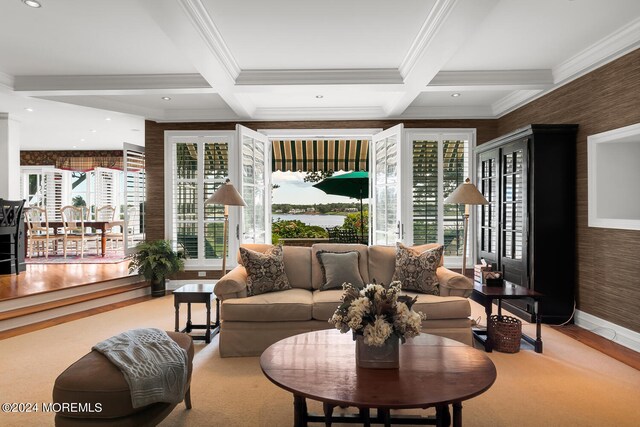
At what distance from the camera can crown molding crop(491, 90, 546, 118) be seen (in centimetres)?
496

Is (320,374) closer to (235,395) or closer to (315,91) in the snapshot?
(235,395)

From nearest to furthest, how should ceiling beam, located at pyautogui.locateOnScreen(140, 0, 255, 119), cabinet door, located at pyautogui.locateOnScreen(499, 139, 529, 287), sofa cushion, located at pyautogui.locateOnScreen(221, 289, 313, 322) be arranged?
ceiling beam, located at pyautogui.locateOnScreen(140, 0, 255, 119) → sofa cushion, located at pyautogui.locateOnScreen(221, 289, 313, 322) → cabinet door, located at pyautogui.locateOnScreen(499, 139, 529, 287)

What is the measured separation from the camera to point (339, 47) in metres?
3.82

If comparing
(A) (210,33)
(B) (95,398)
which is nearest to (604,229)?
(A) (210,33)

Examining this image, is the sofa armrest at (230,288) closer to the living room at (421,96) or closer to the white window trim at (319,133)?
the living room at (421,96)

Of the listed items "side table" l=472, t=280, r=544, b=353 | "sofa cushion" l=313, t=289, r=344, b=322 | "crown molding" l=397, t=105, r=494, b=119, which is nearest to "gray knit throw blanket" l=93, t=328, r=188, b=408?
"sofa cushion" l=313, t=289, r=344, b=322

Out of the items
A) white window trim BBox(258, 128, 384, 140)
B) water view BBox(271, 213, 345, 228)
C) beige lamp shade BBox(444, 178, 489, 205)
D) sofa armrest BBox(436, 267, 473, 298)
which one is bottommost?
sofa armrest BBox(436, 267, 473, 298)

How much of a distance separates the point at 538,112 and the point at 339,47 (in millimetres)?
2893

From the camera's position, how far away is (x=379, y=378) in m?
1.92

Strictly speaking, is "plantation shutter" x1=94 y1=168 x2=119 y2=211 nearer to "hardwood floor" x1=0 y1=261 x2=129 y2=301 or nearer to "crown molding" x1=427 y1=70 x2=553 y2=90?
"hardwood floor" x1=0 y1=261 x2=129 y2=301

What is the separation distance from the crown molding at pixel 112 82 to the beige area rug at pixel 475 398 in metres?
2.86

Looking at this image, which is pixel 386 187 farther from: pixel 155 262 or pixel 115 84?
pixel 115 84

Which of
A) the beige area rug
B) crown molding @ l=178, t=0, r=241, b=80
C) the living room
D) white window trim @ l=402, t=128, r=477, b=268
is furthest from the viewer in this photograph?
white window trim @ l=402, t=128, r=477, b=268

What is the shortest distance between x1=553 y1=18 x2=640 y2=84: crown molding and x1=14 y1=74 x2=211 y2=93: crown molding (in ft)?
13.2
